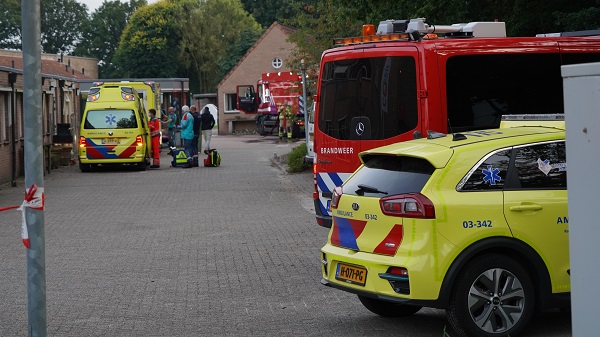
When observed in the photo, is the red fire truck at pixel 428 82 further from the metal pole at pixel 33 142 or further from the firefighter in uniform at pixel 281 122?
the firefighter in uniform at pixel 281 122

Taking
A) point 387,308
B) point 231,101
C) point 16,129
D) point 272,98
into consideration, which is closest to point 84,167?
point 16,129

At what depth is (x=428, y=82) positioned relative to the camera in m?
11.5

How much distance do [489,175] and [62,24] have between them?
11075 cm

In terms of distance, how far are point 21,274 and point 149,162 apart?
70.9 ft

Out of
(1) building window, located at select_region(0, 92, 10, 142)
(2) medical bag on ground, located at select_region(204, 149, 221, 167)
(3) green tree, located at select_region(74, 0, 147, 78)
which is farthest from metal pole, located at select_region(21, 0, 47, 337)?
(3) green tree, located at select_region(74, 0, 147, 78)

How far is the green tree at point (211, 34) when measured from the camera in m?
85.6

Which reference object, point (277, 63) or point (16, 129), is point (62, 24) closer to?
point (277, 63)

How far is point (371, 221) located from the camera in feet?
26.7

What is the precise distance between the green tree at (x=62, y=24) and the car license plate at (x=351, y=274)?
109m

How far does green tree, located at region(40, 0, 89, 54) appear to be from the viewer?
113 m

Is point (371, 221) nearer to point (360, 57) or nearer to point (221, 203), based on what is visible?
point (360, 57)

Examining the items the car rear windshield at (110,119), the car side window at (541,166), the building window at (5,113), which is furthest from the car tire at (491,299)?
the car rear windshield at (110,119)

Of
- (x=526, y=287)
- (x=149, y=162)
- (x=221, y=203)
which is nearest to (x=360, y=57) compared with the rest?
(x=526, y=287)

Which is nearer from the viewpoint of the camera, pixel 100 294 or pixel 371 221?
pixel 371 221
